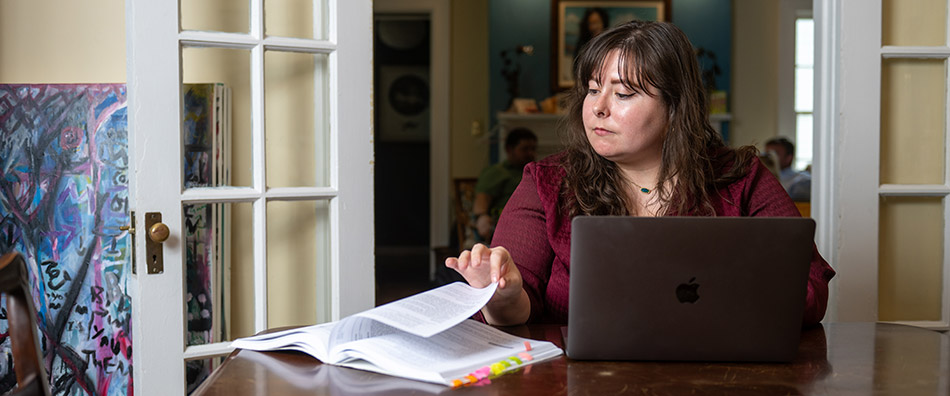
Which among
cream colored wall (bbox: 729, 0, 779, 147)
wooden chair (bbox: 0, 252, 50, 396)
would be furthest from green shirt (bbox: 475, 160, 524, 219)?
wooden chair (bbox: 0, 252, 50, 396)

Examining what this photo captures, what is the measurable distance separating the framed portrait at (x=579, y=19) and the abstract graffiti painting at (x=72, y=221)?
491 cm

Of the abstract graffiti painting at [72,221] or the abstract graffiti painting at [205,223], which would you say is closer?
the abstract graffiti painting at [205,223]

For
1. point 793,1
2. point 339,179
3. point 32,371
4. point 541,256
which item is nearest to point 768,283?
point 541,256

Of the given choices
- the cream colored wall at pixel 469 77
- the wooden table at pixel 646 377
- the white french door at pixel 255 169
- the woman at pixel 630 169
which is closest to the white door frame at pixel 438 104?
the cream colored wall at pixel 469 77

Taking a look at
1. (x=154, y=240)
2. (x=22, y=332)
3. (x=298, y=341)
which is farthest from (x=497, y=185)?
(x=22, y=332)

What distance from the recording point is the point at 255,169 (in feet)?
6.89

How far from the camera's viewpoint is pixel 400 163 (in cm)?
872

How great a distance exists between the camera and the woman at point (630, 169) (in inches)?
65.1

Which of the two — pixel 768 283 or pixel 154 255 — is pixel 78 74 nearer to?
pixel 154 255

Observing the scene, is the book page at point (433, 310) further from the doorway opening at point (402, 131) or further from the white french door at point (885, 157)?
the doorway opening at point (402, 131)

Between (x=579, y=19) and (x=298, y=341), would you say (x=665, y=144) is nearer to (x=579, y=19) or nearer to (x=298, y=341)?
(x=298, y=341)

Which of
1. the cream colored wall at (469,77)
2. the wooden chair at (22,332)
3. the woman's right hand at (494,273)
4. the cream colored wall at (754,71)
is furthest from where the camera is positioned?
the cream colored wall at (469,77)

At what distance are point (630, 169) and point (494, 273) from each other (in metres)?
0.56

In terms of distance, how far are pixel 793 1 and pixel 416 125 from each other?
386 centimetres
